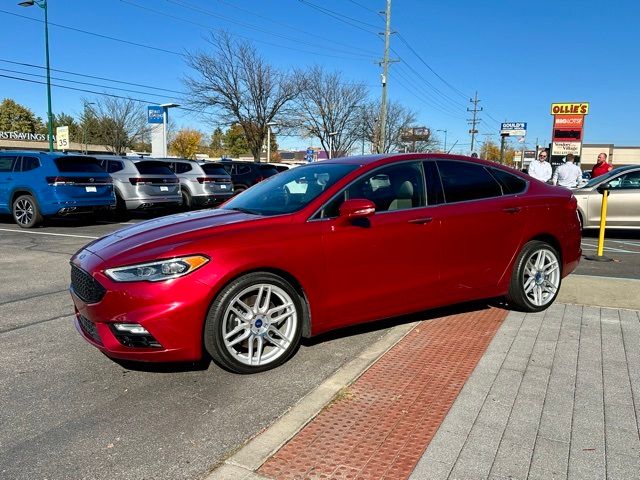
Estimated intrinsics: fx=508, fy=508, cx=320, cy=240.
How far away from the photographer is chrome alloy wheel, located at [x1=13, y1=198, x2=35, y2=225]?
12.2m

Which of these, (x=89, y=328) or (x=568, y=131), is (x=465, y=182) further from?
(x=568, y=131)

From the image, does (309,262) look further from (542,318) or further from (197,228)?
(542,318)

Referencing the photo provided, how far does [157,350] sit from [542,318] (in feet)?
12.0

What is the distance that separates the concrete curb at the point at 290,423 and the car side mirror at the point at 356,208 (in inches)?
44.1

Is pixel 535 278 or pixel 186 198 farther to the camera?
pixel 186 198

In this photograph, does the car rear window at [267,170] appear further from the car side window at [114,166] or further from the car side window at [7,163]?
the car side window at [7,163]

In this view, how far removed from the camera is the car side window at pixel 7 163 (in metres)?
12.3

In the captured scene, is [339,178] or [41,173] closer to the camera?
[339,178]

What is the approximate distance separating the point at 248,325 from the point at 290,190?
1.42 metres

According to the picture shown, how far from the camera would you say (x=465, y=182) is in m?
4.84

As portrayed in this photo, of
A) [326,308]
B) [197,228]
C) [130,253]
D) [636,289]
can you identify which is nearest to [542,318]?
[636,289]

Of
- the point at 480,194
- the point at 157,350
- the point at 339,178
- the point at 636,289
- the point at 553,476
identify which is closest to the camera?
the point at 553,476

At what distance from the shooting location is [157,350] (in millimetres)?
3383

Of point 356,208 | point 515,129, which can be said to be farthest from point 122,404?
point 515,129
